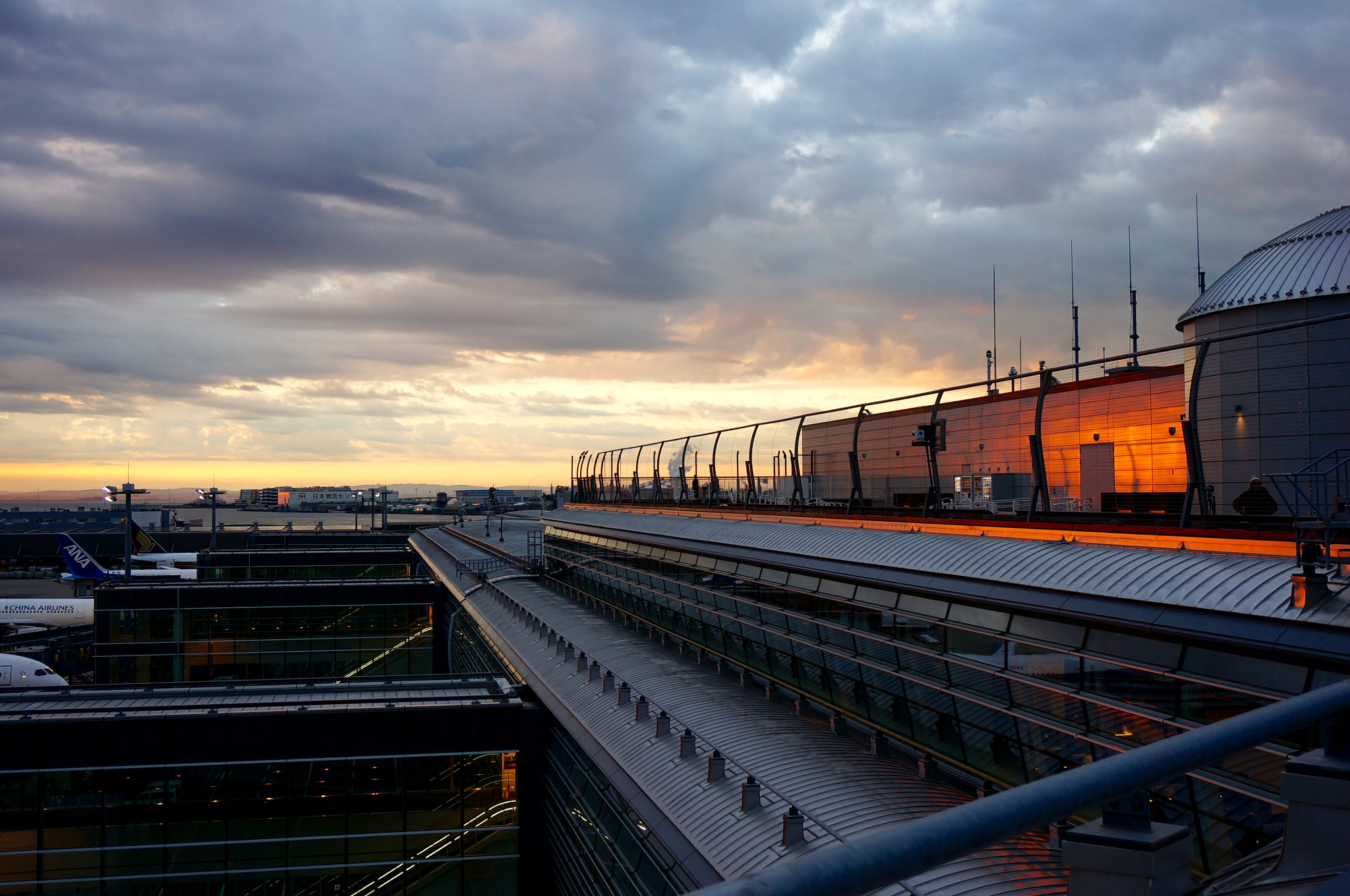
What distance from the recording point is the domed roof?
57.5 ft

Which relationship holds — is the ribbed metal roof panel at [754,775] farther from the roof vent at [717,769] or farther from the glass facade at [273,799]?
the glass facade at [273,799]

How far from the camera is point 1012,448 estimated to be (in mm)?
18109

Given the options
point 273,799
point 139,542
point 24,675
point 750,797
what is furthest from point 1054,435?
point 139,542

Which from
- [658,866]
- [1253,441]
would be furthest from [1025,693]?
[1253,441]

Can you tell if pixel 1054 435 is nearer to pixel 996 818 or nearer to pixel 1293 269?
pixel 1293 269

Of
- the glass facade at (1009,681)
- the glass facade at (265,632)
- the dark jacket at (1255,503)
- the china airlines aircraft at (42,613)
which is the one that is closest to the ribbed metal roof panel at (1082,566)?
the glass facade at (1009,681)

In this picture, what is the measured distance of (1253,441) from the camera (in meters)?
15.5

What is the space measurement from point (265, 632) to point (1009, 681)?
41.6 metres

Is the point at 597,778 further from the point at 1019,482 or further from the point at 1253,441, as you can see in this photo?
the point at 1253,441

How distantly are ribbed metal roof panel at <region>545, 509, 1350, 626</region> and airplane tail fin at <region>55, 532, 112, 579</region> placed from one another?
80826 mm

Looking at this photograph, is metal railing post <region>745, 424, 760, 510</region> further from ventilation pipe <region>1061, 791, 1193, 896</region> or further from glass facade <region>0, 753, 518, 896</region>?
ventilation pipe <region>1061, 791, 1193, 896</region>

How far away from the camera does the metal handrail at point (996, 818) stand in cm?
151

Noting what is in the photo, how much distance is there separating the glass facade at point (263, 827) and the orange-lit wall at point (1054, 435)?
11.3 m

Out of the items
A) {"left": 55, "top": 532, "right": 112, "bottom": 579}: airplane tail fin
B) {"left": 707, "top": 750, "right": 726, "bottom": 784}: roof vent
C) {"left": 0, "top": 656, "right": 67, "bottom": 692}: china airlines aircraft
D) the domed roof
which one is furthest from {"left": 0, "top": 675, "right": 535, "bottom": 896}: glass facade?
{"left": 55, "top": 532, "right": 112, "bottom": 579}: airplane tail fin
